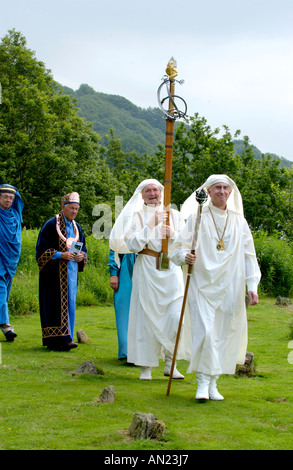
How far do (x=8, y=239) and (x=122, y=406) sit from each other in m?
4.93

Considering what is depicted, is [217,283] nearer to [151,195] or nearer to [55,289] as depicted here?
[151,195]

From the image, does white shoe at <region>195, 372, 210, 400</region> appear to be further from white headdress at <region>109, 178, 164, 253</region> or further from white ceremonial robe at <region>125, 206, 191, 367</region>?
white headdress at <region>109, 178, 164, 253</region>

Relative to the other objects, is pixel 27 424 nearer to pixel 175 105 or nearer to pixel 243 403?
pixel 243 403

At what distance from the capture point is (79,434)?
538 cm

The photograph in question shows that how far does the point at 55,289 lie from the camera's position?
975 centimetres

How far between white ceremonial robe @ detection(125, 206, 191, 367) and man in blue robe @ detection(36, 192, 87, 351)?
74.3 inches

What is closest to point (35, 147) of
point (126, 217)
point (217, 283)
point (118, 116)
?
point (126, 217)

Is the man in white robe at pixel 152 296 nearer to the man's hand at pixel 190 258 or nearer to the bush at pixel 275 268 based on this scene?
the man's hand at pixel 190 258

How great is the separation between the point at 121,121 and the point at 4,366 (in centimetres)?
10563

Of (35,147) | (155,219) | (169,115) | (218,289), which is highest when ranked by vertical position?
(35,147)

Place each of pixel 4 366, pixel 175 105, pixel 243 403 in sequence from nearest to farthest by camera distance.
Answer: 1. pixel 243 403
2. pixel 175 105
3. pixel 4 366

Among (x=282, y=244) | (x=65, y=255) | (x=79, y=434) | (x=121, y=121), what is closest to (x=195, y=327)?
(x=79, y=434)

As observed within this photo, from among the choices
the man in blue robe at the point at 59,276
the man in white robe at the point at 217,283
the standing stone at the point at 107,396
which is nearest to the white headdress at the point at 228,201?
Result: the man in white robe at the point at 217,283

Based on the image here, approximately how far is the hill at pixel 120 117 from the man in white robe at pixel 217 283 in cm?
8501
